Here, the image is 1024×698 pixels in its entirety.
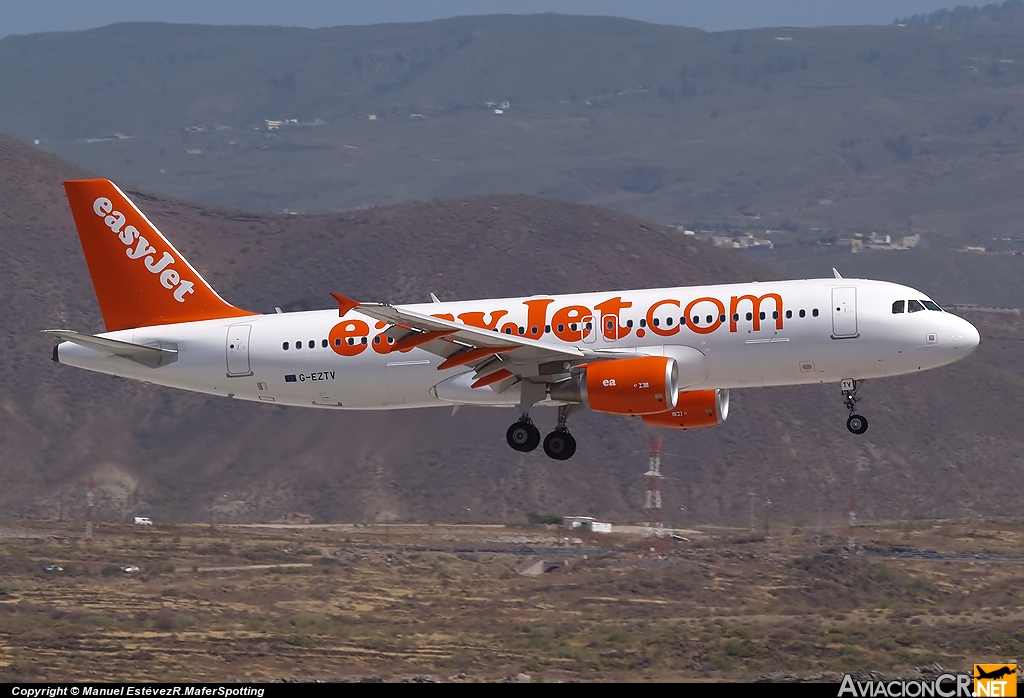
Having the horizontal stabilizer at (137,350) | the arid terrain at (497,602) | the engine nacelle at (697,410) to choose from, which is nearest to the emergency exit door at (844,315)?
the engine nacelle at (697,410)

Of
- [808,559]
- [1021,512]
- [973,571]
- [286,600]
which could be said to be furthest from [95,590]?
[1021,512]

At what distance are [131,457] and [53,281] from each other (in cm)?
4327

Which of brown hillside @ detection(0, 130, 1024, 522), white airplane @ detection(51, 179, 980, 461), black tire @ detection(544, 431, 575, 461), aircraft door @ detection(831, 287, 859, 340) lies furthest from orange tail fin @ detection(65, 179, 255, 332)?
brown hillside @ detection(0, 130, 1024, 522)

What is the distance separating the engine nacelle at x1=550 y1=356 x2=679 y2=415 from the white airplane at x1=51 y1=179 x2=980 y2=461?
0.17 feet

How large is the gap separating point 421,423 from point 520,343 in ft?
106

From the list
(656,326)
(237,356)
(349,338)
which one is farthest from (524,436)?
(237,356)

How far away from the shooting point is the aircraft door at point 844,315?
4675 cm

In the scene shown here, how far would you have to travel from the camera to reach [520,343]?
4625 cm

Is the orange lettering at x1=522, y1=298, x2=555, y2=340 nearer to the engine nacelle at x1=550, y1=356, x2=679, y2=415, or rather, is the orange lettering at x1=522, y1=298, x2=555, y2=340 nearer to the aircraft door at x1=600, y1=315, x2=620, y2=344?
the aircraft door at x1=600, y1=315, x2=620, y2=344

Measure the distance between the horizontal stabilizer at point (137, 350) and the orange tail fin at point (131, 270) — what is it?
1.69 m

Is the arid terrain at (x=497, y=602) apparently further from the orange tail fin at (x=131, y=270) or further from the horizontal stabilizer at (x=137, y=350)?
the orange tail fin at (x=131, y=270)

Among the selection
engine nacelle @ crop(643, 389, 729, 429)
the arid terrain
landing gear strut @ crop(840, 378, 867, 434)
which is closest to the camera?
landing gear strut @ crop(840, 378, 867, 434)

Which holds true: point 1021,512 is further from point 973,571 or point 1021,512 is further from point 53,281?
point 53,281

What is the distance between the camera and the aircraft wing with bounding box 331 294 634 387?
45.3 metres
